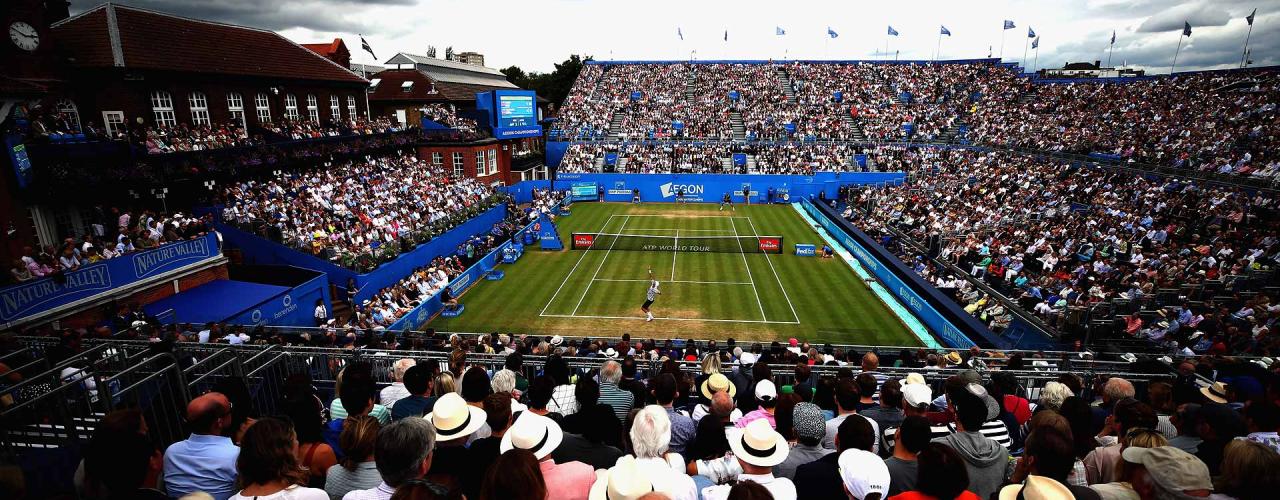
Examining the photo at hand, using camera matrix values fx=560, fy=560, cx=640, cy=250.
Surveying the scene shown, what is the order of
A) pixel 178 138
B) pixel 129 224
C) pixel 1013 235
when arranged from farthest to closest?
pixel 1013 235, pixel 178 138, pixel 129 224

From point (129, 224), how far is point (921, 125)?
5535cm

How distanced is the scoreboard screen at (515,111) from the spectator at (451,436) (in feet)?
148

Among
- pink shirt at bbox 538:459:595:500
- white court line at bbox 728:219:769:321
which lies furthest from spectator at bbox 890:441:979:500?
white court line at bbox 728:219:769:321

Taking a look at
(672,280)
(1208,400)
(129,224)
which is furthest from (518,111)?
(1208,400)

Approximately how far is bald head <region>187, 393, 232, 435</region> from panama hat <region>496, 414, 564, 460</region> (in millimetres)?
2257

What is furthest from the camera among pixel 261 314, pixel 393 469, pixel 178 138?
pixel 178 138

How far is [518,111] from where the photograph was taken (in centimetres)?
4966

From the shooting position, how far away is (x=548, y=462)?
13.9 ft

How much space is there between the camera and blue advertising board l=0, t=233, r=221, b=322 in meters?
12.8

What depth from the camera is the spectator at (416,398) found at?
227 inches

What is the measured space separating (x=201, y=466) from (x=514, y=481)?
289 centimetres

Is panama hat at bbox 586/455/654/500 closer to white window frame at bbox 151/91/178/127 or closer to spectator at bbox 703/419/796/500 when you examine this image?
spectator at bbox 703/419/796/500

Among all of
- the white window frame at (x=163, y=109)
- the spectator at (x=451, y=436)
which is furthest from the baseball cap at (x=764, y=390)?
the white window frame at (x=163, y=109)

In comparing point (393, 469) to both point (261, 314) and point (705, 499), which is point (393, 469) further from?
point (261, 314)
